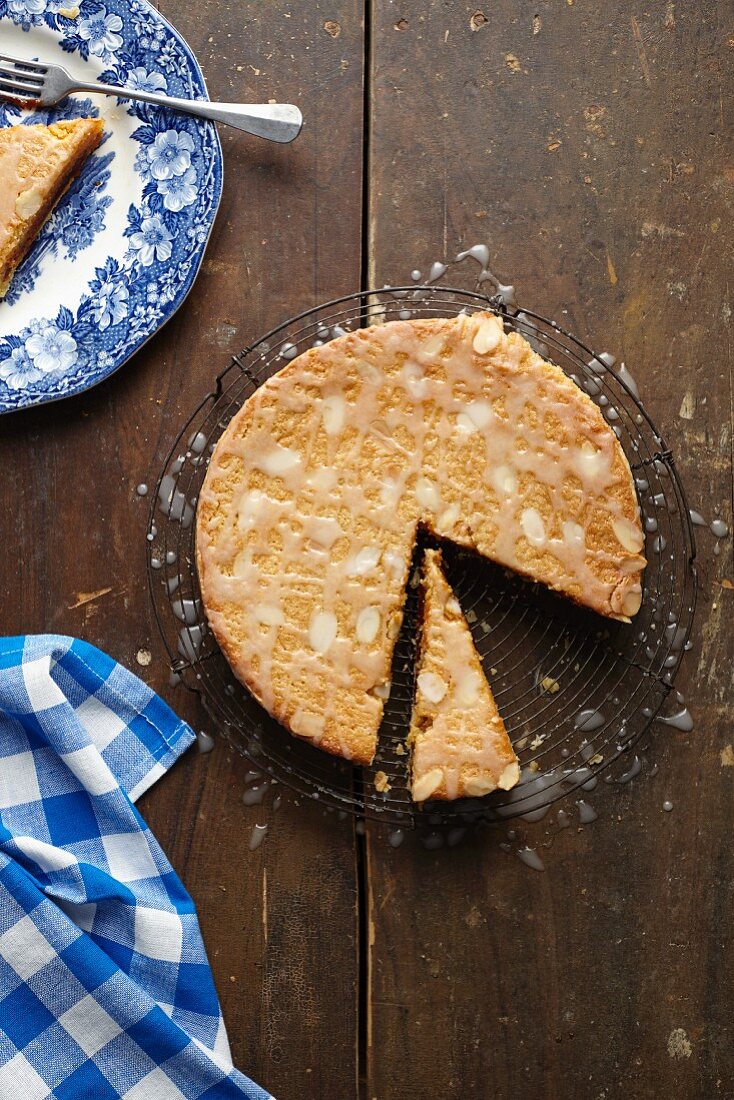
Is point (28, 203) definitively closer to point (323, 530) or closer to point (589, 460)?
point (323, 530)

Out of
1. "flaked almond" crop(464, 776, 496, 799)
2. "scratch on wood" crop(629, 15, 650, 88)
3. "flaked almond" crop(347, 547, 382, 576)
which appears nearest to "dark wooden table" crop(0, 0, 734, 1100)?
"scratch on wood" crop(629, 15, 650, 88)

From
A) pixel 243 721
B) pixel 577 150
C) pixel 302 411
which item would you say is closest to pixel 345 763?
pixel 243 721

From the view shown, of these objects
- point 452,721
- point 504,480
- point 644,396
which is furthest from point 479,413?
point 452,721

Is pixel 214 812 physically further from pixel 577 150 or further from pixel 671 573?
A: pixel 577 150

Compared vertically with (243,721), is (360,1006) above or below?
below

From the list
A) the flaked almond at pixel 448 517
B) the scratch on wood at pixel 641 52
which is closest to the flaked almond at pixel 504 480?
the flaked almond at pixel 448 517

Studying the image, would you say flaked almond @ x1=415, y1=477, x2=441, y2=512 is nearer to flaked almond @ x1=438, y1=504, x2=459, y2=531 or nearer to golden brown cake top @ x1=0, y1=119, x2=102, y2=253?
flaked almond @ x1=438, y1=504, x2=459, y2=531
